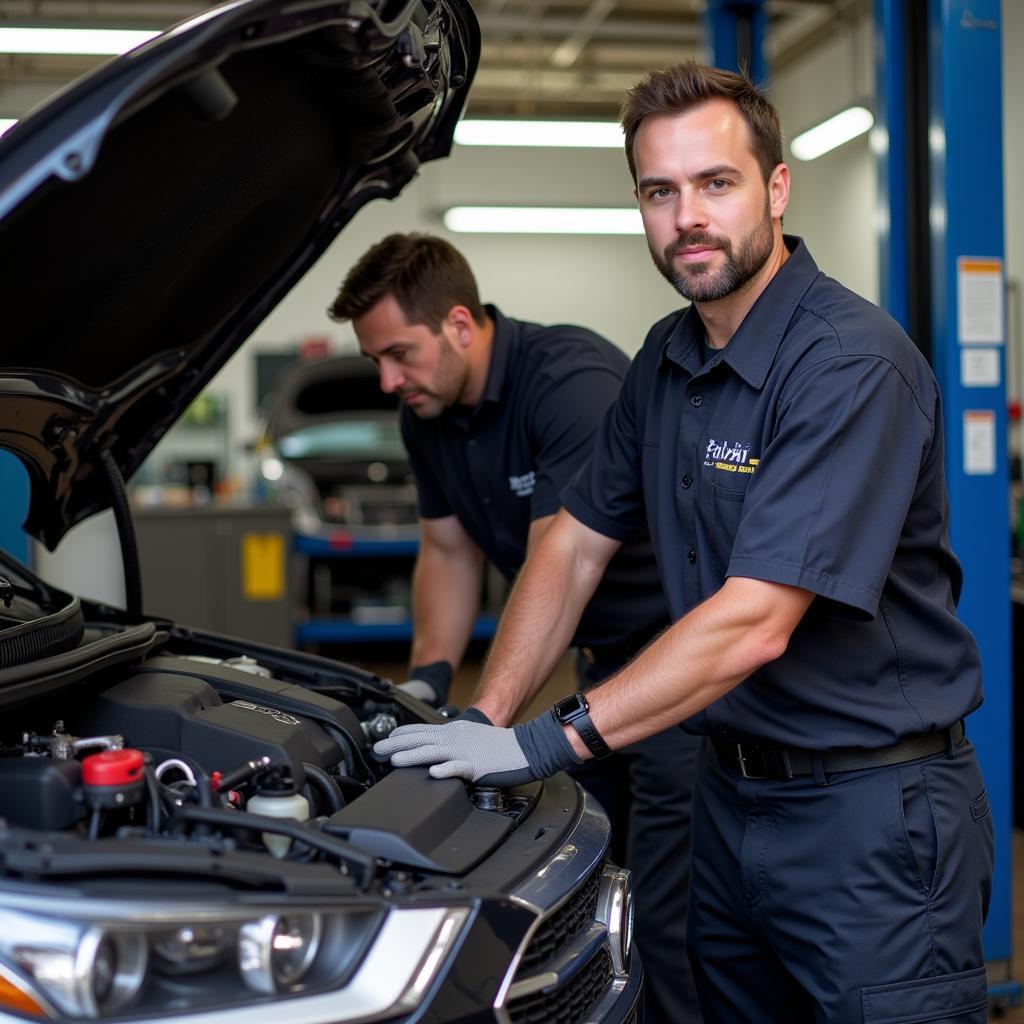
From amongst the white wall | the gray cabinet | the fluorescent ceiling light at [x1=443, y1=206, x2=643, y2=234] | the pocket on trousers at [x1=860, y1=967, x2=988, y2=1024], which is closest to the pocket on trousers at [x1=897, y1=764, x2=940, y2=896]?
the pocket on trousers at [x1=860, y1=967, x2=988, y2=1024]

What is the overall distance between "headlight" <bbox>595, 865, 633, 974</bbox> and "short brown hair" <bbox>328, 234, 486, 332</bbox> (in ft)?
3.92

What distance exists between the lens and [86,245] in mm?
1543

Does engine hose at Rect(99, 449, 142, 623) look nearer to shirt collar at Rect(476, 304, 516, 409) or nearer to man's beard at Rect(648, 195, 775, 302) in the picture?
shirt collar at Rect(476, 304, 516, 409)

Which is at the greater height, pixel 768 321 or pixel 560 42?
pixel 560 42

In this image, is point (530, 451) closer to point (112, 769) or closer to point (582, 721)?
point (582, 721)

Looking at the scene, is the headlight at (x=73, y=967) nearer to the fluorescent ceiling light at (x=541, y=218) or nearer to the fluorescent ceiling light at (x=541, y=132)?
the fluorescent ceiling light at (x=541, y=132)

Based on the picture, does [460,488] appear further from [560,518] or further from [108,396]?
[108,396]

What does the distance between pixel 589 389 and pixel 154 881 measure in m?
1.48

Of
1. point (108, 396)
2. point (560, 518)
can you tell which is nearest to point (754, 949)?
point (560, 518)

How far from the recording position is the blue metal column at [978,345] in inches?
107

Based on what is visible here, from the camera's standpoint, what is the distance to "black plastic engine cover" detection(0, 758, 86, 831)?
48.2 inches

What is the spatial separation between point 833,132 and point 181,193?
709cm

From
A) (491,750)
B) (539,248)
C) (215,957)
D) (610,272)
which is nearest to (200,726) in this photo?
(491,750)

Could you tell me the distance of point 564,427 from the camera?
233 centimetres
